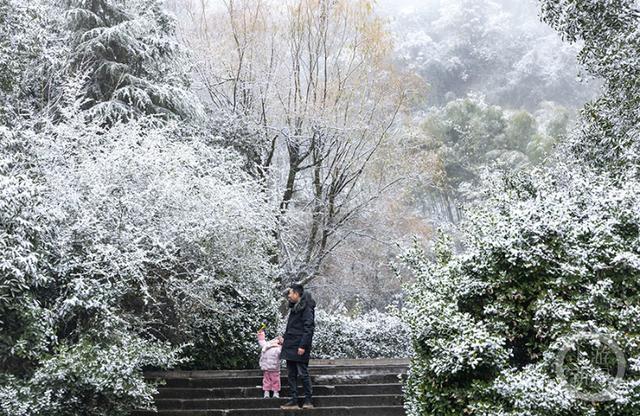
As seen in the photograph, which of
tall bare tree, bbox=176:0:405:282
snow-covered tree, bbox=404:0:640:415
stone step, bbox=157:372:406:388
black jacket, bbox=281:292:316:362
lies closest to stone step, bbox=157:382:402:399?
stone step, bbox=157:372:406:388

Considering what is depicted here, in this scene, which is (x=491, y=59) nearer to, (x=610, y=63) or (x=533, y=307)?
(x=610, y=63)

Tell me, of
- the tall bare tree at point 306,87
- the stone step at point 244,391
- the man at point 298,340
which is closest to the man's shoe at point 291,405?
the man at point 298,340

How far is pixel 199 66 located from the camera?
17.2m

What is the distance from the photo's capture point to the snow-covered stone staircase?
852 cm

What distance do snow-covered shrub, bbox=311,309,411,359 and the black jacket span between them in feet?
20.8

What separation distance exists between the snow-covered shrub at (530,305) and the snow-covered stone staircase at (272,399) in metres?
1.99

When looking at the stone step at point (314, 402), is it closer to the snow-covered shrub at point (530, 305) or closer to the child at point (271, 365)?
the child at point (271, 365)

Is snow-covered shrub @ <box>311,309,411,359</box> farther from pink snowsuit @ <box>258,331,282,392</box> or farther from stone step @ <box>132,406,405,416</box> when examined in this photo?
stone step @ <box>132,406,405,416</box>

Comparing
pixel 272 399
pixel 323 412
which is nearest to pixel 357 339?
pixel 272 399

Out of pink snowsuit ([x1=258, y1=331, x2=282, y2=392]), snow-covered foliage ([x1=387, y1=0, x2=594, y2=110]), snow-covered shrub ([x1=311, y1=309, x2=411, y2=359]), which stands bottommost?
pink snowsuit ([x1=258, y1=331, x2=282, y2=392])

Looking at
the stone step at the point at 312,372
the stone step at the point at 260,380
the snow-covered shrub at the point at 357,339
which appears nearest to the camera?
the stone step at the point at 260,380

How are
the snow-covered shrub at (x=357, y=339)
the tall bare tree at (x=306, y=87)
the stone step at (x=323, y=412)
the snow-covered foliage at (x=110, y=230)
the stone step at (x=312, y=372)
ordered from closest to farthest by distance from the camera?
the snow-covered foliage at (x=110, y=230) < the stone step at (x=323, y=412) < the stone step at (x=312, y=372) < the snow-covered shrub at (x=357, y=339) < the tall bare tree at (x=306, y=87)

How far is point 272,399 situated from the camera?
8.88 metres

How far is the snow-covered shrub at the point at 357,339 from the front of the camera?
1486 cm
